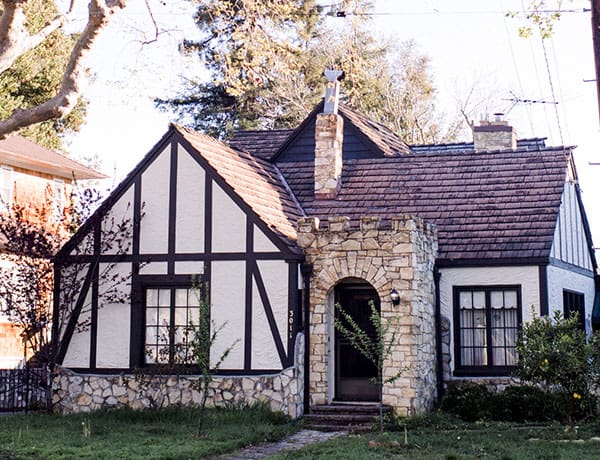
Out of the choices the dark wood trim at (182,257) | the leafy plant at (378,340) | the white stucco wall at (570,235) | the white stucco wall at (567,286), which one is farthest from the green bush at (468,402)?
the dark wood trim at (182,257)

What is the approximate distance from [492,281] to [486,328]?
3.05 feet

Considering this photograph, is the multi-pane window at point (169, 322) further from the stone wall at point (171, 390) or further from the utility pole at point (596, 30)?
the utility pole at point (596, 30)

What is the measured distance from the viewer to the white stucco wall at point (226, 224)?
1750 centimetres

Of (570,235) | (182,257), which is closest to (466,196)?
(570,235)

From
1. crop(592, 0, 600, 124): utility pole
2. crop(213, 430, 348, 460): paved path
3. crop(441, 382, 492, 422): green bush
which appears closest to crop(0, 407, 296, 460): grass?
crop(213, 430, 348, 460): paved path

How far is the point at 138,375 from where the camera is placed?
1744 cm

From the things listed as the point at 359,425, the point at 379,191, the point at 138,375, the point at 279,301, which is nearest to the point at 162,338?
the point at 138,375

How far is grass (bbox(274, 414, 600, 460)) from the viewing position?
12.6 meters

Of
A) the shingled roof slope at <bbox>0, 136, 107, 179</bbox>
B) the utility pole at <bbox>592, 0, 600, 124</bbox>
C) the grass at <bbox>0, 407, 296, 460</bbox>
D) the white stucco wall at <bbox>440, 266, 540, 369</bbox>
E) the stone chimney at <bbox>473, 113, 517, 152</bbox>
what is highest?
the shingled roof slope at <bbox>0, 136, 107, 179</bbox>

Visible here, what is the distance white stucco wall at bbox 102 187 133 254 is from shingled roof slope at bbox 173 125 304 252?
1713 mm

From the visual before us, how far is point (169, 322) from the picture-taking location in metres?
17.8

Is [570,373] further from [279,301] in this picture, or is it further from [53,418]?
[53,418]

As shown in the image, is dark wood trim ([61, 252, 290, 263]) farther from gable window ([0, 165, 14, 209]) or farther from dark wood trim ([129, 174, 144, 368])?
Answer: gable window ([0, 165, 14, 209])

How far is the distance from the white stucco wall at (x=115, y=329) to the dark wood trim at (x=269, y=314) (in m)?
2.63
